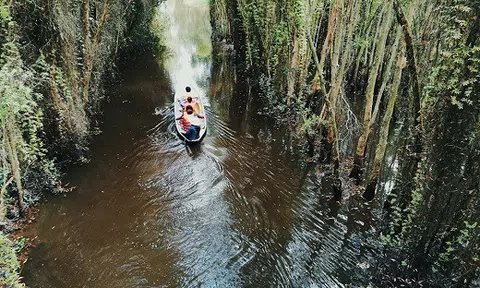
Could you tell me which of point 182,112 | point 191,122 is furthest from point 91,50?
point 182,112

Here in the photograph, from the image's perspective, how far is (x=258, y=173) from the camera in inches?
454

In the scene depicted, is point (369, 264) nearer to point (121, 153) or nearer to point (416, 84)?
point (416, 84)

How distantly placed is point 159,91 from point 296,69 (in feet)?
25.7

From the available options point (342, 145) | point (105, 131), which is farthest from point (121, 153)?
point (342, 145)

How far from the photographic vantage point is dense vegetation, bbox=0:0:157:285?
24.3 ft

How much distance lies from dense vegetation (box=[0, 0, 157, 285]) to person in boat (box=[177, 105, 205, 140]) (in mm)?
3391

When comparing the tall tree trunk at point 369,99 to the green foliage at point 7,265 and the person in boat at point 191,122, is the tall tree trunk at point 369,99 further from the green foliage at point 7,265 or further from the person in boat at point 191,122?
the green foliage at point 7,265

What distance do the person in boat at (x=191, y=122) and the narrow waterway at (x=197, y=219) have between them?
558 millimetres

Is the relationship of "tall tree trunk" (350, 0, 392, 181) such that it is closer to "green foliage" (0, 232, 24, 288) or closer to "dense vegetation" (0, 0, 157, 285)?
"dense vegetation" (0, 0, 157, 285)

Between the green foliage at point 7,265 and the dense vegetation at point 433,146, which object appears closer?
the green foliage at point 7,265

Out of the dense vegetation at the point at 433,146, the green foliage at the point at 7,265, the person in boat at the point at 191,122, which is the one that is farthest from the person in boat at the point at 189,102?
the green foliage at the point at 7,265

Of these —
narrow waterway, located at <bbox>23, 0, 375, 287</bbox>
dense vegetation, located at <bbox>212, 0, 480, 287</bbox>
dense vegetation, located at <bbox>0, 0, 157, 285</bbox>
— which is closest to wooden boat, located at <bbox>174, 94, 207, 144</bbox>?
narrow waterway, located at <bbox>23, 0, 375, 287</bbox>

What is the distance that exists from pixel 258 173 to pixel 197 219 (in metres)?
2.79

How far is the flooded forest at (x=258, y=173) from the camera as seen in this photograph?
622cm
